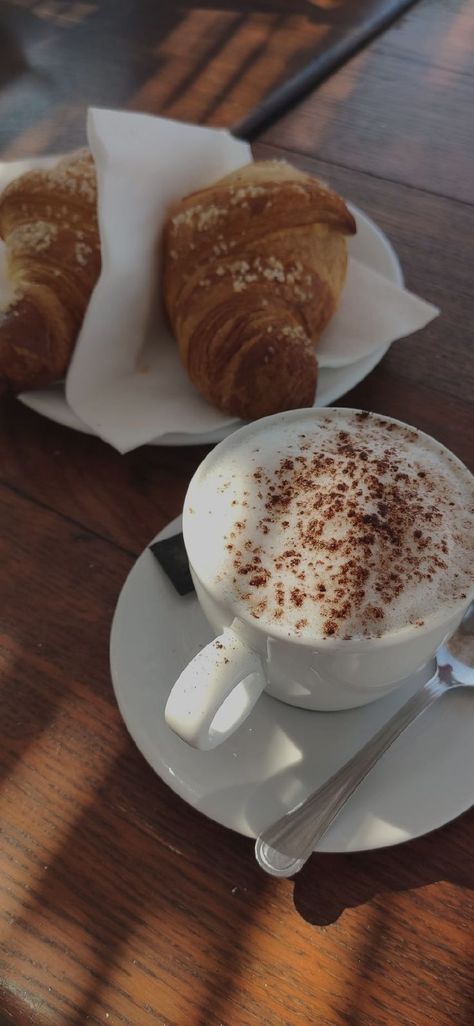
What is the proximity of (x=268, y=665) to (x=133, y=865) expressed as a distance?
0.17 meters

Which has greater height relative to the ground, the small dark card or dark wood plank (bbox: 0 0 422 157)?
dark wood plank (bbox: 0 0 422 157)

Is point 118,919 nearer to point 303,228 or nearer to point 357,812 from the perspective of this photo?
point 357,812

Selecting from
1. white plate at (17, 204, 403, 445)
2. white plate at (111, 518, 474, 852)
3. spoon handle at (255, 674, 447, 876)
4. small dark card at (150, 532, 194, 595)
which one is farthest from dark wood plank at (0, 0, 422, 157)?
spoon handle at (255, 674, 447, 876)

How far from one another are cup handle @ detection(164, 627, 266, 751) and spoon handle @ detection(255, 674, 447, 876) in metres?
0.08

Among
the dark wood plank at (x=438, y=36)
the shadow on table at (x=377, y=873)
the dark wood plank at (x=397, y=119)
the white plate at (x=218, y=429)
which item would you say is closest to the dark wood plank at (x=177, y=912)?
the shadow on table at (x=377, y=873)

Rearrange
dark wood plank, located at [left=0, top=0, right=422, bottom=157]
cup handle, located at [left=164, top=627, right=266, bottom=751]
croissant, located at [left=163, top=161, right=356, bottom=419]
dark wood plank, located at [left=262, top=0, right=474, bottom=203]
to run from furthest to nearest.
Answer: dark wood plank, located at [left=0, top=0, right=422, bottom=157] → dark wood plank, located at [left=262, top=0, right=474, bottom=203] → croissant, located at [left=163, top=161, right=356, bottom=419] → cup handle, located at [left=164, top=627, right=266, bottom=751]

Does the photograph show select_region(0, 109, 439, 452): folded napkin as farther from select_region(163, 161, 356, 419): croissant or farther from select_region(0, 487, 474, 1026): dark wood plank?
select_region(0, 487, 474, 1026): dark wood plank

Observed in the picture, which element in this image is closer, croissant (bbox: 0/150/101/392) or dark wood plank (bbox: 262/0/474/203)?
croissant (bbox: 0/150/101/392)

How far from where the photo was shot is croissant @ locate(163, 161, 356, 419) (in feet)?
2.78

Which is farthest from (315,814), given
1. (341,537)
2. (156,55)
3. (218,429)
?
(156,55)

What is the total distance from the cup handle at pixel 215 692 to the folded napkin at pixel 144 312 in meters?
0.35

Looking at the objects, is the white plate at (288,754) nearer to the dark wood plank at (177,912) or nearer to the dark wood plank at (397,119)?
the dark wood plank at (177,912)

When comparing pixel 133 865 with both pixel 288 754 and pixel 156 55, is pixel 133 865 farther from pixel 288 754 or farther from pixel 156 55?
pixel 156 55

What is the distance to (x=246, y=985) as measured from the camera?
1.70 feet
